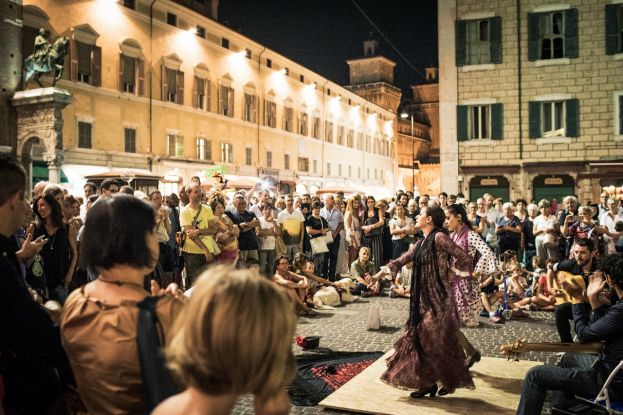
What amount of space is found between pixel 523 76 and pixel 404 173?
52655mm

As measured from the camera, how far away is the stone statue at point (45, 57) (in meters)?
22.6

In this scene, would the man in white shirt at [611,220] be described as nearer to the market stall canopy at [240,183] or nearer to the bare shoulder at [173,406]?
the bare shoulder at [173,406]

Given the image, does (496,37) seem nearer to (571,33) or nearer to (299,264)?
(571,33)

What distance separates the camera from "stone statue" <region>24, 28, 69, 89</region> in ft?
74.1

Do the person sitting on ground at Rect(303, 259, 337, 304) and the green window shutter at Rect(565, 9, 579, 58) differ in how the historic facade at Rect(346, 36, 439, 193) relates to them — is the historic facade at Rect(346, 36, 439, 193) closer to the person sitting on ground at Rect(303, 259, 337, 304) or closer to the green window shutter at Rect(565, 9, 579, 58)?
the green window shutter at Rect(565, 9, 579, 58)

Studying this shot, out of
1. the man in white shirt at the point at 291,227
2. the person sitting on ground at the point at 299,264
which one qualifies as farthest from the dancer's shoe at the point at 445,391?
the man in white shirt at the point at 291,227

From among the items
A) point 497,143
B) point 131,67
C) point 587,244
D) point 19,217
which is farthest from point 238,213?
point 131,67

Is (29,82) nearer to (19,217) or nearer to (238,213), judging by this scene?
(238,213)

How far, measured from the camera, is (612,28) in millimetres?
22188

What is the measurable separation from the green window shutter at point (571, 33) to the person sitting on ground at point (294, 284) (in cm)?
1715

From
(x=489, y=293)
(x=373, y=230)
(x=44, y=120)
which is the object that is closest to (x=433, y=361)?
(x=489, y=293)

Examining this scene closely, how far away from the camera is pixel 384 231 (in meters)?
15.5

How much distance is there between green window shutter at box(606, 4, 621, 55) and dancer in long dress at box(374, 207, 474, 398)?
779 inches

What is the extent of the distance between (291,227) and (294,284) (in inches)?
103
